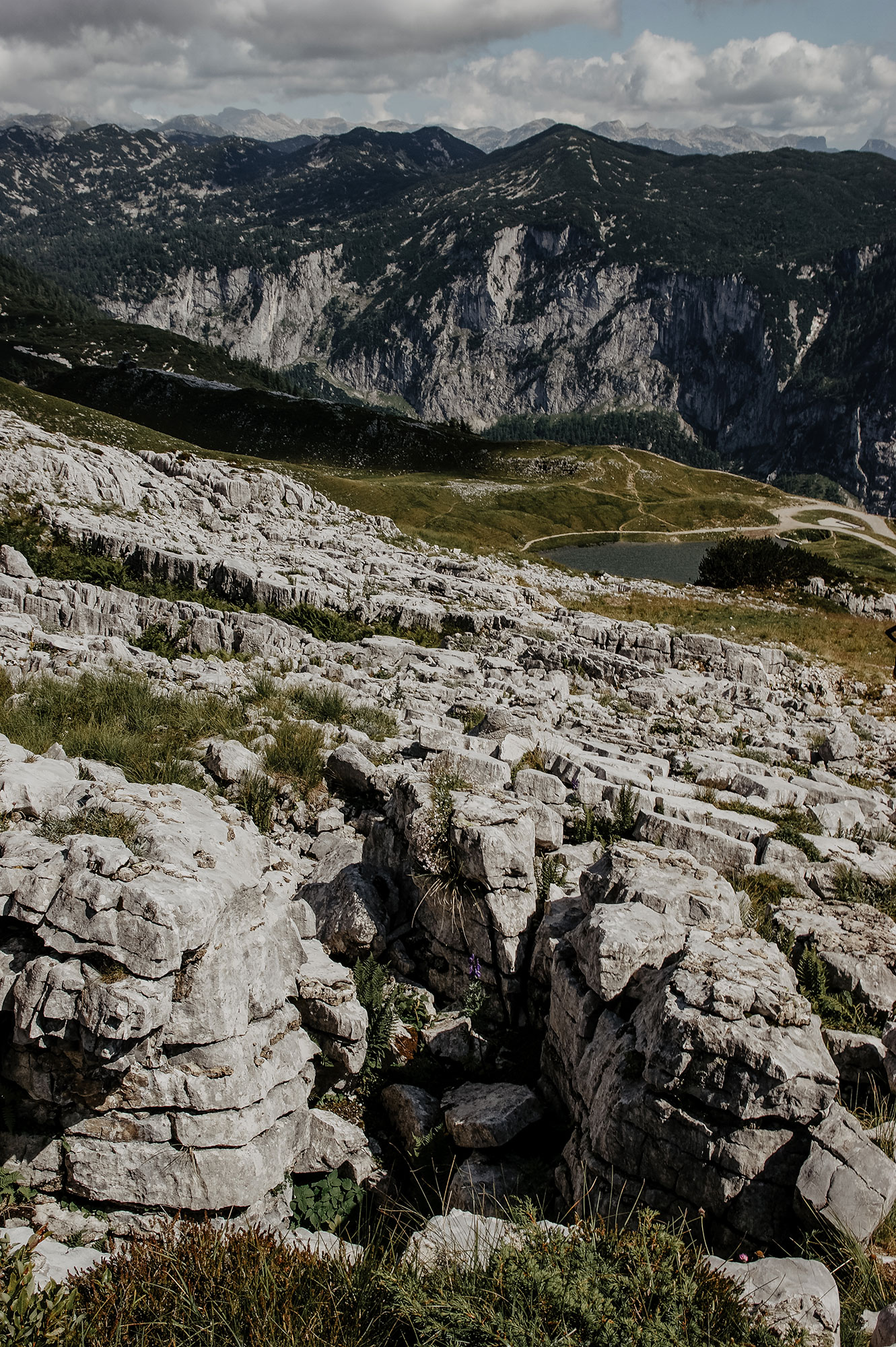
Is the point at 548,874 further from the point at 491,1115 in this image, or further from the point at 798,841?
the point at 798,841

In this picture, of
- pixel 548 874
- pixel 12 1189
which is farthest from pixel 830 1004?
pixel 12 1189

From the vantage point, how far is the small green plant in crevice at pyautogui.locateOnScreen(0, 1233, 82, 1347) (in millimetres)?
4395

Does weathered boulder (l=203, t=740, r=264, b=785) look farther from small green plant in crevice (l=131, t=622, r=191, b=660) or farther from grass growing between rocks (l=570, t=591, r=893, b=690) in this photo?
grass growing between rocks (l=570, t=591, r=893, b=690)

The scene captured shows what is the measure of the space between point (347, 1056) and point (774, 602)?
58.5 meters

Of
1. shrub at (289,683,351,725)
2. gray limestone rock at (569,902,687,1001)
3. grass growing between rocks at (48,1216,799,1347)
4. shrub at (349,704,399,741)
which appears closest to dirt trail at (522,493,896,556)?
shrub at (289,683,351,725)

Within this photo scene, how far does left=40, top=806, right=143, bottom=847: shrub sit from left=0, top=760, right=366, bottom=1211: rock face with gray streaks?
0.15 metres

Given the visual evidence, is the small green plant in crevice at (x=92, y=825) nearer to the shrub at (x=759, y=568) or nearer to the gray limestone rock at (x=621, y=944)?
the gray limestone rock at (x=621, y=944)

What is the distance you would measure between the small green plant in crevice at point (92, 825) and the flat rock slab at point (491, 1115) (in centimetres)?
440

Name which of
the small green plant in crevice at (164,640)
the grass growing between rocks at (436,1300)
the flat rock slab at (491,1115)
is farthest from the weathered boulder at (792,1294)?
the small green plant in crevice at (164,640)

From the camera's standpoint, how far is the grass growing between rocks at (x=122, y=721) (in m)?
11.4

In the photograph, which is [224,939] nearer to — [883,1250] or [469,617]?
[883,1250]

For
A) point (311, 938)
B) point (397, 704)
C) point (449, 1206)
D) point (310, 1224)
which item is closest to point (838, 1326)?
point (449, 1206)

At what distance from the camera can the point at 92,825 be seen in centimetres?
765

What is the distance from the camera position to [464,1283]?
4707 mm
